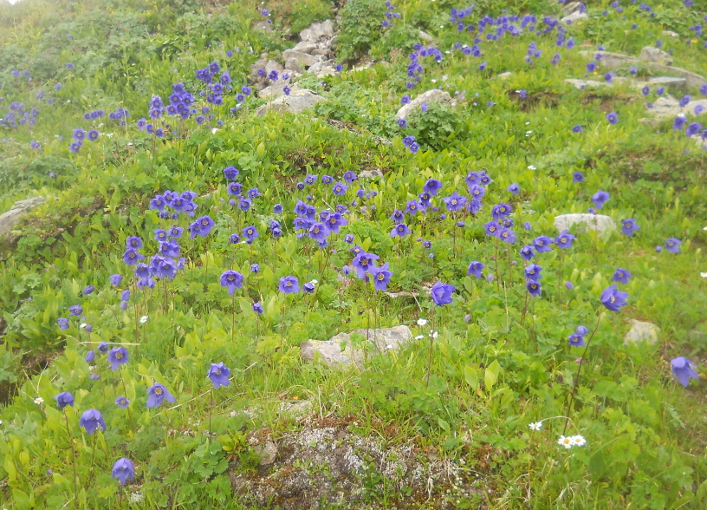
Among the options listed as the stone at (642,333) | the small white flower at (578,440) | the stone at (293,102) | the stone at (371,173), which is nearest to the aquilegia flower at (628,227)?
the stone at (642,333)

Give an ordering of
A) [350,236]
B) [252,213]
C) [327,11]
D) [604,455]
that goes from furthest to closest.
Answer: [327,11] < [252,213] < [350,236] < [604,455]

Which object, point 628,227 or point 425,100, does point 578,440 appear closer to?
point 628,227

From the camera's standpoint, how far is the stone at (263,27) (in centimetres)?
1088

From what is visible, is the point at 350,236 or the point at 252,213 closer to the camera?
the point at 350,236

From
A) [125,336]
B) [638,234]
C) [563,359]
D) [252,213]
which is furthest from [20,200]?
[638,234]

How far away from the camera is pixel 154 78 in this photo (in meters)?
9.17

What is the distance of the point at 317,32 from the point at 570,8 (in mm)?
5666

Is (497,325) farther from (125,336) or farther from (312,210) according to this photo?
(125,336)

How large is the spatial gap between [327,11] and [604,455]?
11.2 metres

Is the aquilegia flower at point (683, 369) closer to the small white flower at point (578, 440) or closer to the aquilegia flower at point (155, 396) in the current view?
the small white flower at point (578, 440)

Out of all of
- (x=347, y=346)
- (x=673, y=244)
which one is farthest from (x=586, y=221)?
(x=347, y=346)

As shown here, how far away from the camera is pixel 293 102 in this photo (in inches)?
307

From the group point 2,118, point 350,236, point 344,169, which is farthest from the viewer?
point 2,118

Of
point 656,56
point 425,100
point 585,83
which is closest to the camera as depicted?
point 425,100
